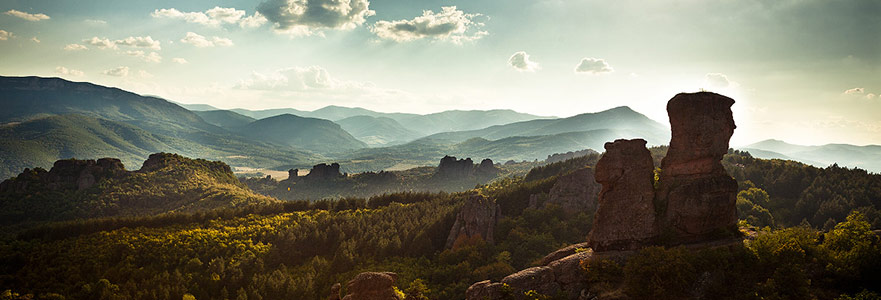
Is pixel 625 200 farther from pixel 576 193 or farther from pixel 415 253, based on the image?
pixel 576 193

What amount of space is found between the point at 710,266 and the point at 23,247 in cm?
7701

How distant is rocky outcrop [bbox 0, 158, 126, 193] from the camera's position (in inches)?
3776

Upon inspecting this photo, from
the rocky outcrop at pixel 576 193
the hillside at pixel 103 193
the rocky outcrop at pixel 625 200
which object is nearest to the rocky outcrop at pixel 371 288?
the rocky outcrop at pixel 625 200

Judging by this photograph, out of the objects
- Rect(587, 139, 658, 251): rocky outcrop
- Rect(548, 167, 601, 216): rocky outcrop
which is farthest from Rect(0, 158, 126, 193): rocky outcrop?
Rect(587, 139, 658, 251): rocky outcrop

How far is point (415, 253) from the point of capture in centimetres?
6203

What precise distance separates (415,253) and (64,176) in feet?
342

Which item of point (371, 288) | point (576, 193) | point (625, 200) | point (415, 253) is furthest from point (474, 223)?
point (371, 288)

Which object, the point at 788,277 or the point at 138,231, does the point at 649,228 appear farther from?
the point at 138,231

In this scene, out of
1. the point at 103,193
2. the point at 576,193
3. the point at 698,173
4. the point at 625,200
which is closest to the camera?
the point at 698,173

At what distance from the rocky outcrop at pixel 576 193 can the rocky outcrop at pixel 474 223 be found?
15432 mm

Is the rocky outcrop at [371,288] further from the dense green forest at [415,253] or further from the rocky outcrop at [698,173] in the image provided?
the rocky outcrop at [698,173]

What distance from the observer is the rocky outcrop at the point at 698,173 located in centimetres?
2944

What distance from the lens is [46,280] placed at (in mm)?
44219

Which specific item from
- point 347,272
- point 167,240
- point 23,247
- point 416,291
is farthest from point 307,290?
point 23,247
